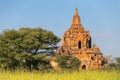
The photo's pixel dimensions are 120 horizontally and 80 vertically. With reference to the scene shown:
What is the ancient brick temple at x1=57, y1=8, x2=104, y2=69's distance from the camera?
60.9 meters

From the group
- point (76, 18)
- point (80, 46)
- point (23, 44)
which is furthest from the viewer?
point (76, 18)

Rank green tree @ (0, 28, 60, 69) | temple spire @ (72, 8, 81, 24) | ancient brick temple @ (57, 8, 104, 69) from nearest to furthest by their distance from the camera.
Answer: green tree @ (0, 28, 60, 69) → ancient brick temple @ (57, 8, 104, 69) → temple spire @ (72, 8, 81, 24)

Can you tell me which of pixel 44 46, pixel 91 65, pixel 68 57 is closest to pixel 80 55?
pixel 91 65

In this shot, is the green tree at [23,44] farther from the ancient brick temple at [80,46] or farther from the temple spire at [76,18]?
the temple spire at [76,18]

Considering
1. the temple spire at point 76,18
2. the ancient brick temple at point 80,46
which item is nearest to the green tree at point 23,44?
the ancient brick temple at point 80,46

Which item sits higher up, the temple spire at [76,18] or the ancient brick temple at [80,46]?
the temple spire at [76,18]

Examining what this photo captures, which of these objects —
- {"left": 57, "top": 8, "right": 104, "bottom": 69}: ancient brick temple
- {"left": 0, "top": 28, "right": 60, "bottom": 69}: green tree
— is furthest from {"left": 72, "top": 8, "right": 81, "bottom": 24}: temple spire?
{"left": 0, "top": 28, "right": 60, "bottom": 69}: green tree

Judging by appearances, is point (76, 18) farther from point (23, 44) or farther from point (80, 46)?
point (23, 44)

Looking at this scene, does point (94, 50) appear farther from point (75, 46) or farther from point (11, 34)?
point (11, 34)

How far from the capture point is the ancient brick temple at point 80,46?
60.9 m

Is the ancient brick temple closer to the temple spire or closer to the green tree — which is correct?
the temple spire

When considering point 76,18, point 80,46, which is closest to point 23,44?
point 80,46

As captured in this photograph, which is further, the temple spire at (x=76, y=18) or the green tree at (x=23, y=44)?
the temple spire at (x=76, y=18)

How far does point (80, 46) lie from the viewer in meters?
67.4
